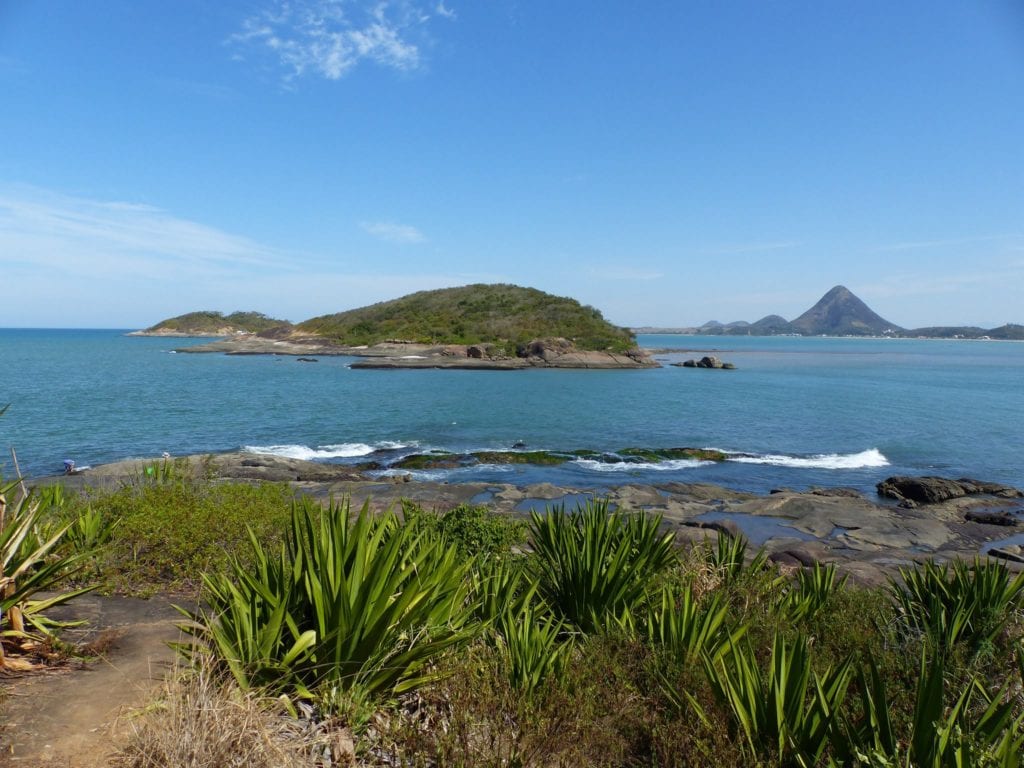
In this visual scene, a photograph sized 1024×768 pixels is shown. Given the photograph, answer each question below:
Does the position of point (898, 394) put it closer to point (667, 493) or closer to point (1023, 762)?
point (667, 493)

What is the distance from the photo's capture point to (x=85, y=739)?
12.2 ft

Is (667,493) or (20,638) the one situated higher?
(20,638)

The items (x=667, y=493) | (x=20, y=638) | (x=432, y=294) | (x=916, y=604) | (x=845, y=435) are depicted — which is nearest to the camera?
(x=20, y=638)

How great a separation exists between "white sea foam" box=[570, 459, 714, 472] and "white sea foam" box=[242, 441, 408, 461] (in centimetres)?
884

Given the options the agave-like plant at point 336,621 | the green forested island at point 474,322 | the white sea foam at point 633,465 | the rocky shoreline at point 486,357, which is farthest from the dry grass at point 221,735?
the green forested island at point 474,322

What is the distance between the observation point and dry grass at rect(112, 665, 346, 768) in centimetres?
322

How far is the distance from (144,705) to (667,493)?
1955cm

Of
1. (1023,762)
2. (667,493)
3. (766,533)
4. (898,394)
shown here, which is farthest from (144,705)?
(898,394)

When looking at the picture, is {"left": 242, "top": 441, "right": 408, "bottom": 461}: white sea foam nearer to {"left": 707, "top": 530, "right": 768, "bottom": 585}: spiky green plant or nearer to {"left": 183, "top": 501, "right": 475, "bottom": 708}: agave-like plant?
{"left": 707, "top": 530, "right": 768, "bottom": 585}: spiky green plant

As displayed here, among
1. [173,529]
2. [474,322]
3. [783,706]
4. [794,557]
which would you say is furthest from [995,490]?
[474,322]

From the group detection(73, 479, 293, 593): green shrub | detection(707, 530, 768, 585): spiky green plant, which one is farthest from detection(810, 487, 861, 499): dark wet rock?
detection(73, 479, 293, 593): green shrub

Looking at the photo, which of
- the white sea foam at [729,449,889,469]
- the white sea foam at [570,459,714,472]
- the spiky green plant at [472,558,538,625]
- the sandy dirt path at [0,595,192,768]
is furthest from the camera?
the white sea foam at [729,449,889,469]

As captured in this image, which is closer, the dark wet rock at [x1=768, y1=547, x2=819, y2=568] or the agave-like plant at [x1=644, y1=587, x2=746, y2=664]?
the agave-like plant at [x1=644, y1=587, x2=746, y2=664]

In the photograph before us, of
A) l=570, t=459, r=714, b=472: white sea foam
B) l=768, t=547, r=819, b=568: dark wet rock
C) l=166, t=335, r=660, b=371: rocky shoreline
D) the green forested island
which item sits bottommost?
l=570, t=459, r=714, b=472: white sea foam
